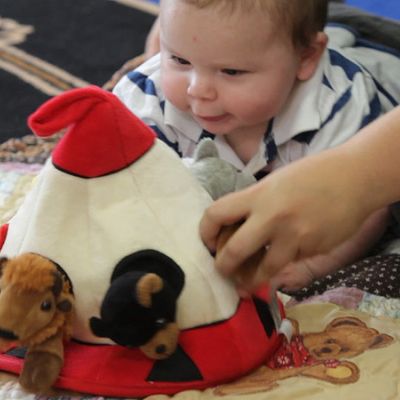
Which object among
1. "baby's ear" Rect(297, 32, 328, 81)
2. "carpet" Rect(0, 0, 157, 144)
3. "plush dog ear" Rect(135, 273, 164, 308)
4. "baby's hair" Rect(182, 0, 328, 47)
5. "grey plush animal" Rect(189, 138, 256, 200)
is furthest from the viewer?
"carpet" Rect(0, 0, 157, 144)

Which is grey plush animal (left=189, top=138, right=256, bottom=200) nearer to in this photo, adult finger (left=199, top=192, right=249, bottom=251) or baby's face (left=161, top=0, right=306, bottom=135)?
adult finger (left=199, top=192, right=249, bottom=251)

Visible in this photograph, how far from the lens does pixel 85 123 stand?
→ 59 cm

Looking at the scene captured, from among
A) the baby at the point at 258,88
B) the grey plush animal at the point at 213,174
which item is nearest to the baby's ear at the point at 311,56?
the baby at the point at 258,88

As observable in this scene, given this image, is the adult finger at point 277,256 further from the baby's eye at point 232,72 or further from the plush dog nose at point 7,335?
the baby's eye at point 232,72

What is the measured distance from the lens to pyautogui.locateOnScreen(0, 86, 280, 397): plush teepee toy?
59cm

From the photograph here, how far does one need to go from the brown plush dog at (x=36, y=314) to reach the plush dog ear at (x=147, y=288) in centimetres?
8

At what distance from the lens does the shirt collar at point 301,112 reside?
0.98 m

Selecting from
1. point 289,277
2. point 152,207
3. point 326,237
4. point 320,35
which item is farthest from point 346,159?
point 320,35

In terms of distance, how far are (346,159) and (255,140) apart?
0.47 m

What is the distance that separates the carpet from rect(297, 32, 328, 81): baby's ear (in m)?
0.67

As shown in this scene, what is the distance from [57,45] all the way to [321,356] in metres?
1.46

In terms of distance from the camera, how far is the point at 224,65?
907 mm

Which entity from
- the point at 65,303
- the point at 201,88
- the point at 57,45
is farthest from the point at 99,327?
the point at 57,45

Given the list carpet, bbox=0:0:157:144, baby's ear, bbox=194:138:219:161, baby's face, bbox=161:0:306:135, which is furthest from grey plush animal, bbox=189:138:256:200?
carpet, bbox=0:0:157:144
